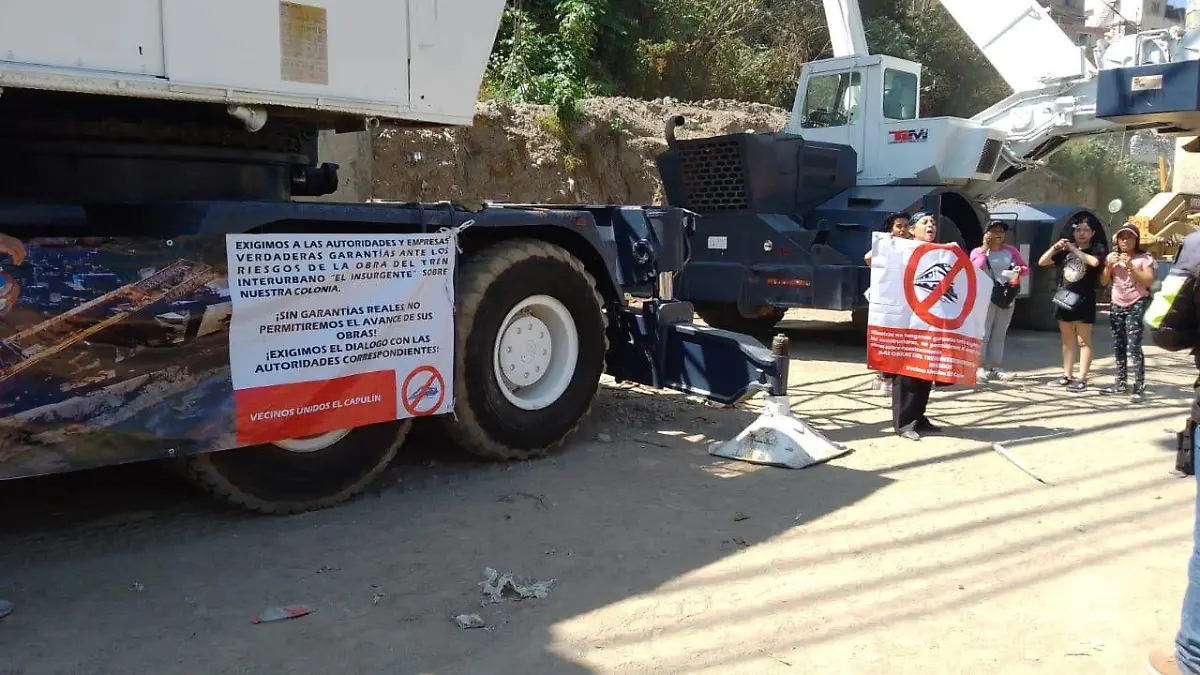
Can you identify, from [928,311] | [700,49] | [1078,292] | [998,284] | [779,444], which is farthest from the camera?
[700,49]

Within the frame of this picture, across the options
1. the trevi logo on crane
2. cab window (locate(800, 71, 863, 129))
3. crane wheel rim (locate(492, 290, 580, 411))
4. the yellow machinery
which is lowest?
crane wheel rim (locate(492, 290, 580, 411))

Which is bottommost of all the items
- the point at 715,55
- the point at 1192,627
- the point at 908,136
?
the point at 1192,627

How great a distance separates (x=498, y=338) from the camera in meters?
5.73

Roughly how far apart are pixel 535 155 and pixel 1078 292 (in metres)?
9.76

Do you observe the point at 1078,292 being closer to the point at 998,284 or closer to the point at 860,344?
the point at 998,284

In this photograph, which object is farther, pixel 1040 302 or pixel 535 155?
pixel 535 155

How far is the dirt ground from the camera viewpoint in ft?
11.5

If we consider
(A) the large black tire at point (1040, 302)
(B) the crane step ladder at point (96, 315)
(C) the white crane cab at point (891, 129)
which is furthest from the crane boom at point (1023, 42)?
(B) the crane step ladder at point (96, 315)

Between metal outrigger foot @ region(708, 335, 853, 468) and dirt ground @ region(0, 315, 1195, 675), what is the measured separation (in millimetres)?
136

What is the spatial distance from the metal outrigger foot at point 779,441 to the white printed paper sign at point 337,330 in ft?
6.36

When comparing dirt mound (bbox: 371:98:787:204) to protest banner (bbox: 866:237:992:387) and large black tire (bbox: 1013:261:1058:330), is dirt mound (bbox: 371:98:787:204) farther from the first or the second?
protest banner (bbox: 866:237:992:387)

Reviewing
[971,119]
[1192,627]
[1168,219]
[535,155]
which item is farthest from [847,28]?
[1192,627]

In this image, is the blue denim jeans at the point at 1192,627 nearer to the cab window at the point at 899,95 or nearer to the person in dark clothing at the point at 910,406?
the person in dark clothing at the point at 910,406

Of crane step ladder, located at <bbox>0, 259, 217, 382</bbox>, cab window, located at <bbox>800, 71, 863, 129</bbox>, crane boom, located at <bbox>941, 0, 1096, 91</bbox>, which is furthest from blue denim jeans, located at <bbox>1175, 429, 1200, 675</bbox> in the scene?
crane boom, located at <bbox>941, 0, 1096, 91</bbox>
